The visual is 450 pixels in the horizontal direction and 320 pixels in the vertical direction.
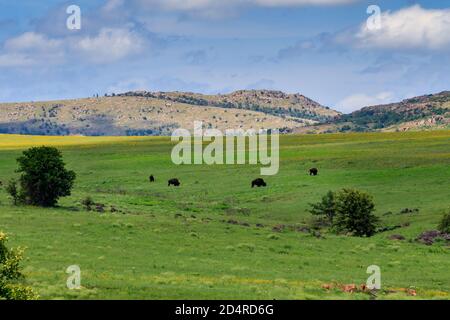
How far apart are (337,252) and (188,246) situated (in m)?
7.84

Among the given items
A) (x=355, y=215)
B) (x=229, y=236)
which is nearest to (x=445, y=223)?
(x=355, y=215)

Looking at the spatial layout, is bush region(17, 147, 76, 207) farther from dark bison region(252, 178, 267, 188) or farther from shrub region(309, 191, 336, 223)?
dark bison region(252, 178, 267, 188)

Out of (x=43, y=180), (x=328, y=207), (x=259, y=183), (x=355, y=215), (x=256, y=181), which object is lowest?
(x=355, y=215)

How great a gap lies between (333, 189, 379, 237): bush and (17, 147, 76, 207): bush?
66.9 feet

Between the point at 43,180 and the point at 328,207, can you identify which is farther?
the point at 43,180

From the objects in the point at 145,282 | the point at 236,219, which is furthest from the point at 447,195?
the point at 145,282

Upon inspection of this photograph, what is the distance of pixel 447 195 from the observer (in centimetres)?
7062

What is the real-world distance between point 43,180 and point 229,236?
18822mm

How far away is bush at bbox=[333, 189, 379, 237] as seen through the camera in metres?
Result: 58.5

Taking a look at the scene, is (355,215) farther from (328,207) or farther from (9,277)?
(9,277)

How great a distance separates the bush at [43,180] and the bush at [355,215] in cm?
2040

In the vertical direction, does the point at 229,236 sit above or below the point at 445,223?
below

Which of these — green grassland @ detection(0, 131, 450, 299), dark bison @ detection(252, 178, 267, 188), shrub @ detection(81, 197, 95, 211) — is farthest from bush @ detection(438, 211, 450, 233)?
dark bison @ detection(252, 178, 267, 188)

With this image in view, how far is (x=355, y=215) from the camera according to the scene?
58.7 metres
